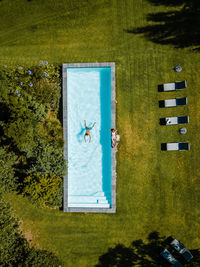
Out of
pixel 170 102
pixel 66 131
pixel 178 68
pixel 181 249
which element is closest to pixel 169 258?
pixel 181 249

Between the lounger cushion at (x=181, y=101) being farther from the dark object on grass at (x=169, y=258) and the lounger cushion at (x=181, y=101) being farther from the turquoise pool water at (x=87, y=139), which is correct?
the dark object on grass at (x=169, y=258)

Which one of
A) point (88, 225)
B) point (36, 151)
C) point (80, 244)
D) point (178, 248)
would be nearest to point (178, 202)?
point (178, 248)

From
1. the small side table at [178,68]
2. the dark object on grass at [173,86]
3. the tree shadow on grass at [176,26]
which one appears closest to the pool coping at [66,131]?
the dark object on grass at [173,86]

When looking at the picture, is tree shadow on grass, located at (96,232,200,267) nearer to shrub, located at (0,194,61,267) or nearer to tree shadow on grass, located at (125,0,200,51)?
shrub, located at (0,194,61,267)

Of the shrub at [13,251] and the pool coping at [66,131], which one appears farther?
the pool coping at [66,131]

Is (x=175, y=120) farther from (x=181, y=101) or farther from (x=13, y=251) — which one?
(x=13, y=251)

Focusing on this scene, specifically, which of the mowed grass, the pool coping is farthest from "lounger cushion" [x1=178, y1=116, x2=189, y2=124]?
the pool coping
